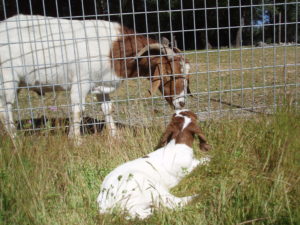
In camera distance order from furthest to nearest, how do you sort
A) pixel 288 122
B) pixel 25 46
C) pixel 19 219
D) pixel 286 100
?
pixel 25 46
pixel 286 100
pixel 288 122
pixel 19 219

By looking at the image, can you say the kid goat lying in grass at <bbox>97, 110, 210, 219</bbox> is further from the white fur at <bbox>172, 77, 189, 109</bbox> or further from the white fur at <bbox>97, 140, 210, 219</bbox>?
the white fur at <bbox>172, 77, 189, 109</bbox>

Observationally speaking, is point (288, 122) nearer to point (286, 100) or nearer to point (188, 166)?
point (286, 100)

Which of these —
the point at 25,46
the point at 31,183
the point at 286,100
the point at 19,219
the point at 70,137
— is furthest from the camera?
the point at 25,46

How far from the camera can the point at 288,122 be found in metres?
3.34

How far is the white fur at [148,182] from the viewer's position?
8.63 feet

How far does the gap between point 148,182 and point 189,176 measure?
0.58m

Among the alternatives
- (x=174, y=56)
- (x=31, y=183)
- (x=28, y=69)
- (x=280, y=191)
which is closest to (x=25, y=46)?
(x=28, y=69)

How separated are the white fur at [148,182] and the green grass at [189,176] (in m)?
0.09

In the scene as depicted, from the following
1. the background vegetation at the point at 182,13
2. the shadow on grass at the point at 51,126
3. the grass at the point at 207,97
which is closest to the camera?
the shadow on grass at the point at 51,126

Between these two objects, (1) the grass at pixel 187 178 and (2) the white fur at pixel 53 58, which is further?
(2) the white fur at pixel 53 58

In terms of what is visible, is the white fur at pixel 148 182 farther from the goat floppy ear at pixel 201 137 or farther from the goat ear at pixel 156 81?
the goat ear at pixel 156 81

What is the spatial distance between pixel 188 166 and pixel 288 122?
99 cm

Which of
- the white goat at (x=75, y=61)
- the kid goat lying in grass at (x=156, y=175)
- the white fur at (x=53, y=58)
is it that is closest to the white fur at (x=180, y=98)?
the white goat at (x=75, y=61)

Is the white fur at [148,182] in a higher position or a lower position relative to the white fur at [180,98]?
lower
